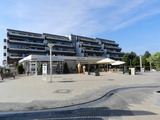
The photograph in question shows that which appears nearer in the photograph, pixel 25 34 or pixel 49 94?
pixel 49 94

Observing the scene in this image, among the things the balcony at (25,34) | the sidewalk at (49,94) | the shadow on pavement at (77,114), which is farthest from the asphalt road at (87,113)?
the balcony at (25,34)

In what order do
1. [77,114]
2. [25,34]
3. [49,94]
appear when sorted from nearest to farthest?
1. [77,114]
2. [49,94]
3. [25,34]

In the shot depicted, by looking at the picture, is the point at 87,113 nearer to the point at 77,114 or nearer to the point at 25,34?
the point at 77,114

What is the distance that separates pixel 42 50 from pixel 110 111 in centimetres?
7375

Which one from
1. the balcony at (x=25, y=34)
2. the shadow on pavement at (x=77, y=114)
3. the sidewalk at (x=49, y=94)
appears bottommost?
the shadow on pavement at (x=77, y=114)

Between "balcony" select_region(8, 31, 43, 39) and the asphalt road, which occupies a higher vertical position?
"balcony" select_region(8, 31, 43, 39)

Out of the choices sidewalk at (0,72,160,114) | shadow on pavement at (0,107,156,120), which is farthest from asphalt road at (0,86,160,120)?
sidewalk at (0,72,160,114)

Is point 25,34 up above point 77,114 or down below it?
above

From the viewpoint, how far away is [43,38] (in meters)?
82.0

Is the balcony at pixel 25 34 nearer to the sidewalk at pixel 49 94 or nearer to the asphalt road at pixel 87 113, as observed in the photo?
the sidewalk at pixel 49 94

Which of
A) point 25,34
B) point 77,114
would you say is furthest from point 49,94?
point 25,34

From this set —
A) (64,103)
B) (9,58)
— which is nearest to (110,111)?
(64,103)

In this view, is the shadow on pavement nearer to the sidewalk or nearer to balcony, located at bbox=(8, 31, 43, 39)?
the sidewalk

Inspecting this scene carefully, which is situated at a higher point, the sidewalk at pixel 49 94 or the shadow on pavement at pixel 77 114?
the sidewalk at pixel 49 94
